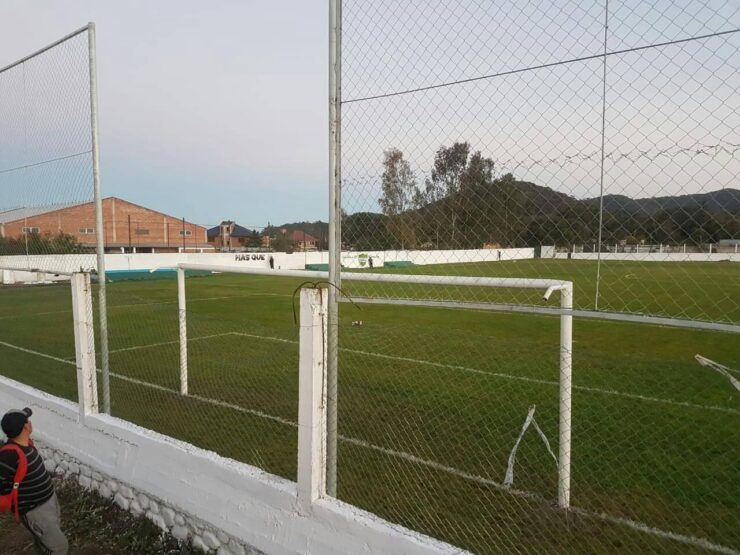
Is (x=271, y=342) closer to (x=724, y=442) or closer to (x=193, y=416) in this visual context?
(x=193, y=416)

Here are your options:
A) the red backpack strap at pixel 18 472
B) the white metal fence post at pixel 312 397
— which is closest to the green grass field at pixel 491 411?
the white metal fence post at pixel 312 397

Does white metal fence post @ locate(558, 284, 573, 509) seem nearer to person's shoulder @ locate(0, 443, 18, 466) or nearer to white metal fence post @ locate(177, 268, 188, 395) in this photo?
person's shoulder @ locate(0, 443, 18, 466)

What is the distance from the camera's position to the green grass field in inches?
147

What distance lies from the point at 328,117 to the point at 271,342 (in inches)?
325

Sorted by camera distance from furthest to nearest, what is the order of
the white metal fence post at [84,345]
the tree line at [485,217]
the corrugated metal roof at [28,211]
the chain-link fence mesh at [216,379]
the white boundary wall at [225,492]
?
the corrugated metal roof at [28,211] → the chain-link fence mesh at [216,379] → the white metal fence post at [84,345] → the white boundary wall at [225,492] → the tree line at [485,217]

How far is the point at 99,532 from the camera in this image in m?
3.97

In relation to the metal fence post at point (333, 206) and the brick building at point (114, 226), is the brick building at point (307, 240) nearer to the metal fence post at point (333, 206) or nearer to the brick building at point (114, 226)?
the metal fence post at point (333, 206)

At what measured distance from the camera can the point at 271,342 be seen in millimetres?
10898

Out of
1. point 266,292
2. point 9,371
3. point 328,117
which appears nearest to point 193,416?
point 9,371

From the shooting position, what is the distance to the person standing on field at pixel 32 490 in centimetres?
337

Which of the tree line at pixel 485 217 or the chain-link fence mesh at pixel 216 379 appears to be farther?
the chain-link fence mesh at pixel 216 379

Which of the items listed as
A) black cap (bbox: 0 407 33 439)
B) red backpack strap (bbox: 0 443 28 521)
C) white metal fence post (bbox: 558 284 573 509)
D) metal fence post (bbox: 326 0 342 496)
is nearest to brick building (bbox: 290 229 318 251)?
metal fence post (bbox: 326 0 342 496)

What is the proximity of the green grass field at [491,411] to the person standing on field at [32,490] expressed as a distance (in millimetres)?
1727

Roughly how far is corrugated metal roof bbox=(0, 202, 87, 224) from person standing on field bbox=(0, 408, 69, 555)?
2624 mm
